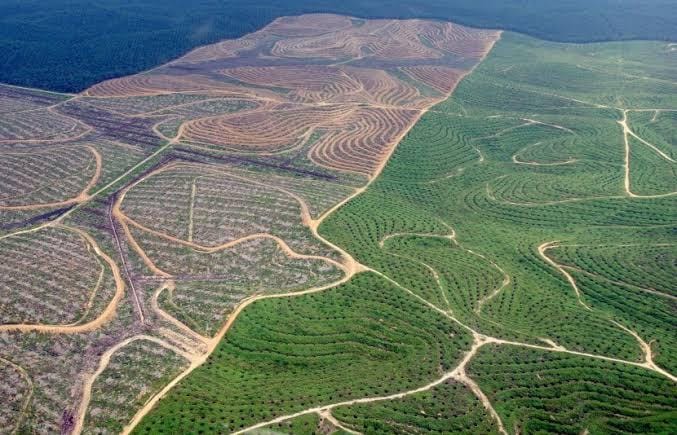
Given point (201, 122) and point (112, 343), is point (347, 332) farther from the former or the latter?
point (201, 122)

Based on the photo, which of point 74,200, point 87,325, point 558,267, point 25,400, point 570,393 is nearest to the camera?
point 25,400

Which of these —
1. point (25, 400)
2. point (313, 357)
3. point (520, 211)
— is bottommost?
point (25, 400)

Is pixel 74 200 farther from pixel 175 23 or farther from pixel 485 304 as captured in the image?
pixel 175 23

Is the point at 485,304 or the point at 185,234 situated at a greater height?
the point at 185,234

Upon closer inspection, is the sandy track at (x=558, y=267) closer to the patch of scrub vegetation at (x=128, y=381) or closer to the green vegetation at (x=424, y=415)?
the green vegetation at (x=424, y=415)

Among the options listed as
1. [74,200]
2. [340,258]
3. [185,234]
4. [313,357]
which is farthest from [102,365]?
[74,200]

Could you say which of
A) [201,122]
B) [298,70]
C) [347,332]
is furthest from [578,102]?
[347,332]
